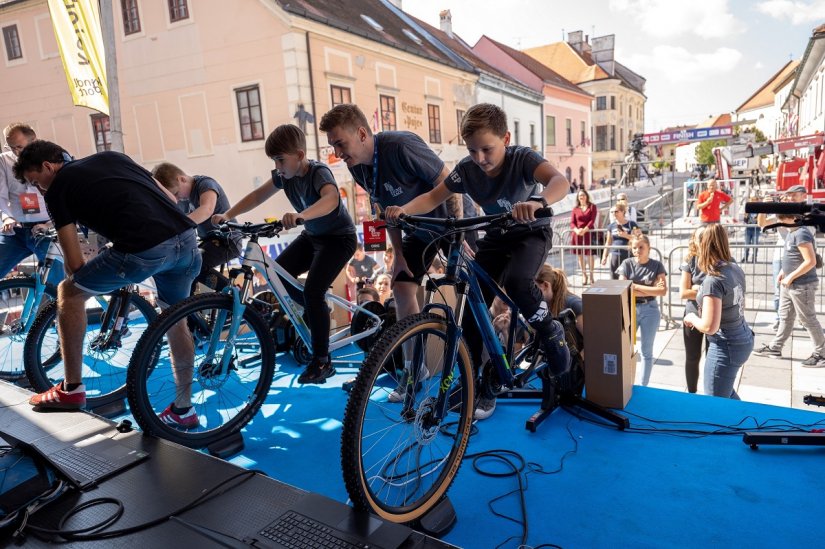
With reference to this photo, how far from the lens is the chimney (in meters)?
24.7

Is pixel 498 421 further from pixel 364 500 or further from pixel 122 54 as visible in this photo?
pixel 122 54

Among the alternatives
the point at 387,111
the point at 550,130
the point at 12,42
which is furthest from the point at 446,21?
the point at 12,42

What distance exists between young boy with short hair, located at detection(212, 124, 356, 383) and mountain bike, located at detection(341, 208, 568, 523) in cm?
81

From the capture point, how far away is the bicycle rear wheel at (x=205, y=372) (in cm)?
243

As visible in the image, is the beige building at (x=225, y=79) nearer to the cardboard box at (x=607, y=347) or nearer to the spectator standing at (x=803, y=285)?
the spectator standing at (x=803, y=285)

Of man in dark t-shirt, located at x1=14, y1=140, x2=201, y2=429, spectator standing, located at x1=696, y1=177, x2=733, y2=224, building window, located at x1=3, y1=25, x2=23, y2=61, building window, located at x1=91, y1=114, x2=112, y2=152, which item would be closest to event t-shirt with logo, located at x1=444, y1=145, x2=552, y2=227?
man in dark t-shirt, located at x1=14, y1=140, x2=201, y2=429

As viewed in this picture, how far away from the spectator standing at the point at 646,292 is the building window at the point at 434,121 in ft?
45.7

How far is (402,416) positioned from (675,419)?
1.62m

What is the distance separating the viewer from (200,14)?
13.8 m

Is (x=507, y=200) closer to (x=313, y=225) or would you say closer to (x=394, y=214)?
(x=394, y=214)

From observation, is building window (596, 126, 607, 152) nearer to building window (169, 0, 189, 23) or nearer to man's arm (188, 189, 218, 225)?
Result: building window (169, 0, 189, 23)

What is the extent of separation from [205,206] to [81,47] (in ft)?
16.6

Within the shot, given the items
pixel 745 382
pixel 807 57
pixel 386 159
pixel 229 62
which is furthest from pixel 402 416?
pixel 807 57

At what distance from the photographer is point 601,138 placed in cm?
4350
